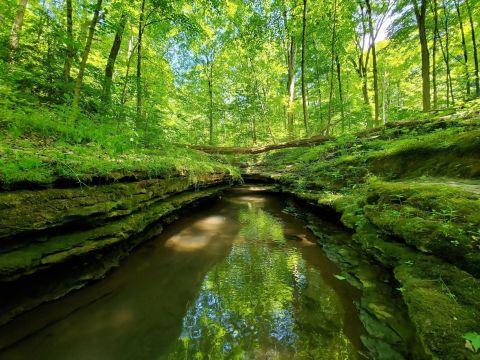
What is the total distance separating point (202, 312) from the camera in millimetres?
3324

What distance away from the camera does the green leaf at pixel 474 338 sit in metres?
1.73

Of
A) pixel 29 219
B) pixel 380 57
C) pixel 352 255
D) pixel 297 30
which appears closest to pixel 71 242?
pixel 29 219

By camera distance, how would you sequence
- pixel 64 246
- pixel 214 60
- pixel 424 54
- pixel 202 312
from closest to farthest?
pixel 64 246, pixel 202 312, pixel 424 54, pixel 214 60

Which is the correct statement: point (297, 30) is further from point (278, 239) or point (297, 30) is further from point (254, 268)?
point (254, 268)

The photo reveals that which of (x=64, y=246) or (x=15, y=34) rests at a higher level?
(x=15, y=34)

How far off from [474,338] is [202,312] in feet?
9.51

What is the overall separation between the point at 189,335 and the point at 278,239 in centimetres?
367

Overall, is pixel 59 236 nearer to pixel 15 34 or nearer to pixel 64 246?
pixel 64 246

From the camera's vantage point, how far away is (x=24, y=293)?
2977mm

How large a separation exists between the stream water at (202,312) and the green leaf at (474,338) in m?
1.12

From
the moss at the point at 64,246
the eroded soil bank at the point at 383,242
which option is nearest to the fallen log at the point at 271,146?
the eroded soil bank at the point at 383,242

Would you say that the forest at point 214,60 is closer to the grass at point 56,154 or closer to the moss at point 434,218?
the grass at point 56,154

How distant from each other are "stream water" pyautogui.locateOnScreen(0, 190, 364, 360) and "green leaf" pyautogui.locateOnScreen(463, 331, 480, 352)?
3.66 ft

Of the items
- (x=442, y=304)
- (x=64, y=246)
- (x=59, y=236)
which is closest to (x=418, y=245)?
(x=442, y=304)
